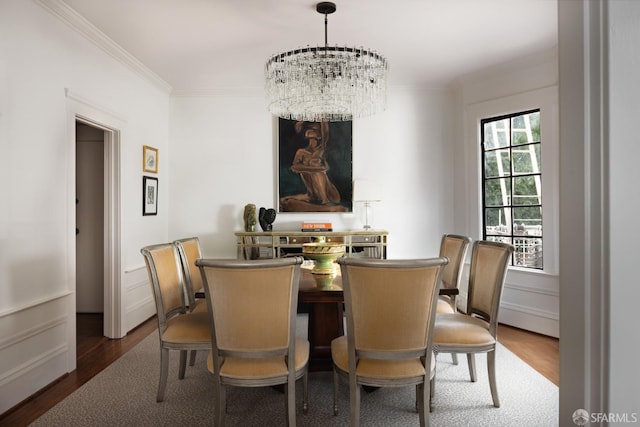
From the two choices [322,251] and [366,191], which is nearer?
[322,251]

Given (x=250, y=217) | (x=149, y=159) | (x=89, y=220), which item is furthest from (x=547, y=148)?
(x=89, y=220)

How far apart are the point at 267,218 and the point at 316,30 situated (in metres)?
2.17

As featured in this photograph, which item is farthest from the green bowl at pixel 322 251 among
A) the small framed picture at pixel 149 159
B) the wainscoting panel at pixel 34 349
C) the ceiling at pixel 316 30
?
the small framed picture at pixel 149 159

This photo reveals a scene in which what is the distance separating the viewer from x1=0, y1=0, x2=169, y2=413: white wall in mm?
2400

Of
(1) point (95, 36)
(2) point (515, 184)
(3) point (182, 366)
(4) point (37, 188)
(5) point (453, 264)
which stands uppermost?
(1) point (95, 36)

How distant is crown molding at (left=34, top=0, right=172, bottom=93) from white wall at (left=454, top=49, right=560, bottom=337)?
3.57 m

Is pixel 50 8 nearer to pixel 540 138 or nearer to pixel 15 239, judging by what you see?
pixel 15 239

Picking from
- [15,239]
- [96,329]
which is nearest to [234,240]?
[96,329]

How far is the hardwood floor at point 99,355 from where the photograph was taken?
7.87 feet

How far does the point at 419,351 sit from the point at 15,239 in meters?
2.53

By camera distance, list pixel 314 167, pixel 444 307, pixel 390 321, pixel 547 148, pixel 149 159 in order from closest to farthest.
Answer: pixel 390 321 < pixel 444 307 < pixel 547 148 < pixel 149 159 < pixel 314 167

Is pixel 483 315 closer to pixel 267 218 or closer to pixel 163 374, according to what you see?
pixel 163 374

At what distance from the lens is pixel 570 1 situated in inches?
29.7

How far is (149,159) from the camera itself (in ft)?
14.3
